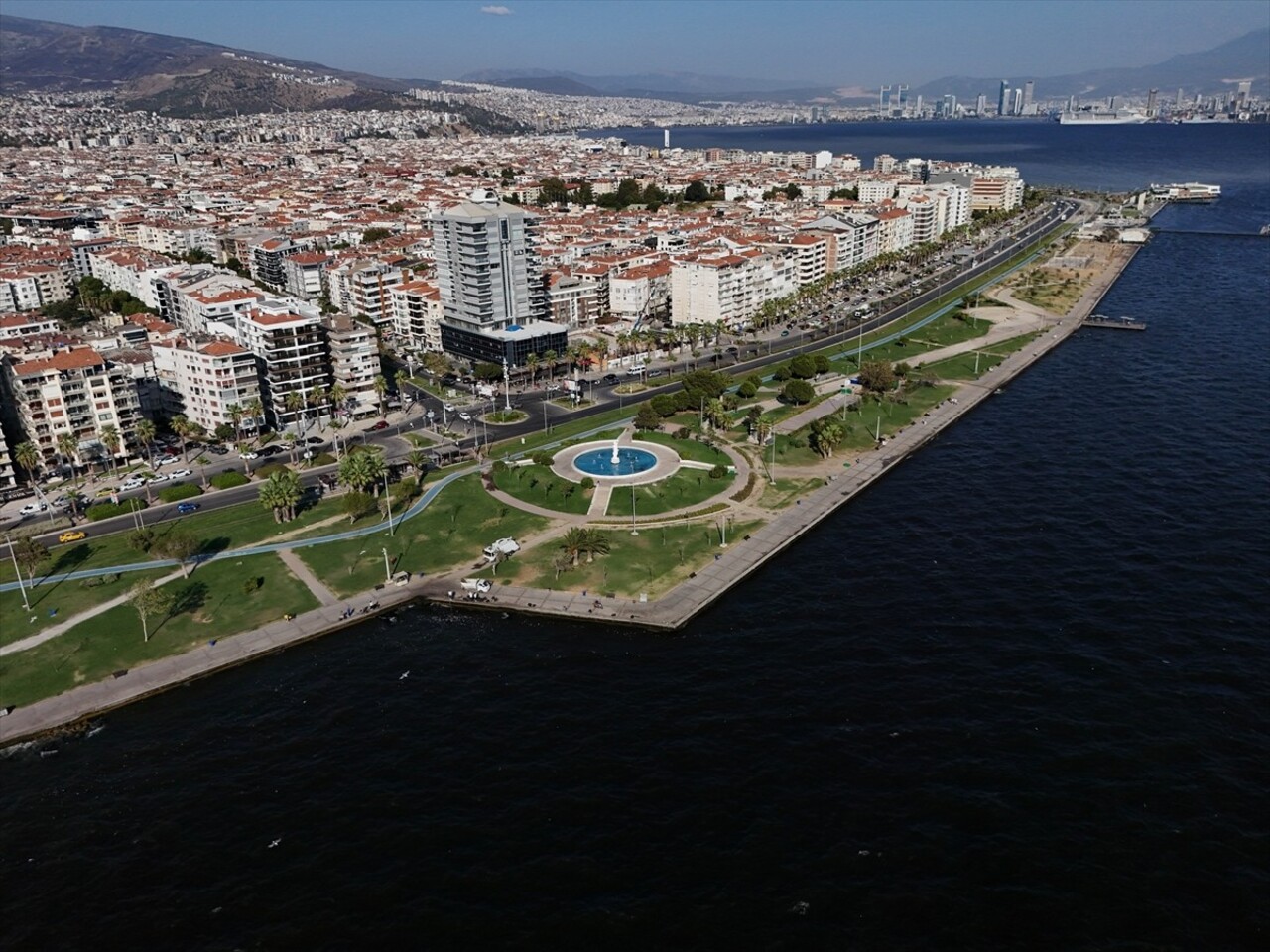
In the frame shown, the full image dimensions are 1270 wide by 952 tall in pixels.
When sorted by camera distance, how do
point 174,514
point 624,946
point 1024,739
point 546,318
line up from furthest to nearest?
1. point 546,318
2. point 174,514
3. point 1024,739
4. point 624,946

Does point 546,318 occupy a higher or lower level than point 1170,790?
higher

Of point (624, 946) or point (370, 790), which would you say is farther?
point (370, 790)

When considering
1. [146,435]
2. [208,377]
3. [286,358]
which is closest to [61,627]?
[146,435]

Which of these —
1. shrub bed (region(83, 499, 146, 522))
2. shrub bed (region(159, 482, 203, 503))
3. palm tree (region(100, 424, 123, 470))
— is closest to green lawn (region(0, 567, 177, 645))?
shrub bed (region(83, 499, 146, 522))

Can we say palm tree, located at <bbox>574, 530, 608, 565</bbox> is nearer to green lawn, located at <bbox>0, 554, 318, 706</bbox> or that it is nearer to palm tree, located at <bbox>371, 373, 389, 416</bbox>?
green lawn, located at <bbox>0, 554, 318, 706</bbox>

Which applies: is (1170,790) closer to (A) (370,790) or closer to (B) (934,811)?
(B) (934,811)

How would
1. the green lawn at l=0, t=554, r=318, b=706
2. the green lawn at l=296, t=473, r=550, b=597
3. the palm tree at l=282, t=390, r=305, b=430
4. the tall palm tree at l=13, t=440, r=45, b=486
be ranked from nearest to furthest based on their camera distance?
the green lawn at l=0, t=554, r=318, b=706
the green lawn at l=296, t=473, r=550, b=597
the tall palm tree at l=13, t=440, r=45, b=486
the palm tree at l=282, t=390, r=305, b=430

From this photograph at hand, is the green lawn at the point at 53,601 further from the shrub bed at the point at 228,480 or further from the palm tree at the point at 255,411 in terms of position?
the palm tree at the point at 255,411

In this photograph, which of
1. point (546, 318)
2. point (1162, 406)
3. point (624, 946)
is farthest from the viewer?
point (546, 318)

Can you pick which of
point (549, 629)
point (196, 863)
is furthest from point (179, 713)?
point (549, 629)
